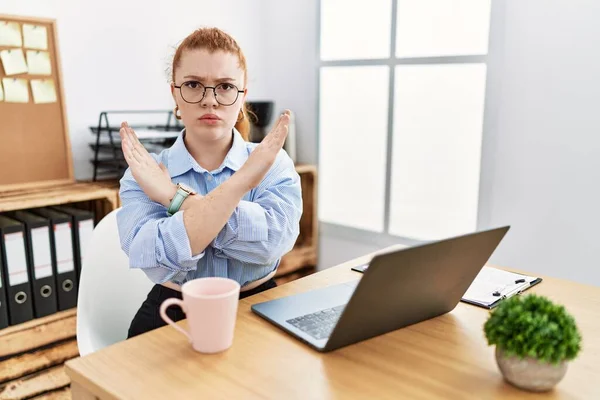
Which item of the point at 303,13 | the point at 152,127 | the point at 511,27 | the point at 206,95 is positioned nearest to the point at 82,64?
the point at 152,127

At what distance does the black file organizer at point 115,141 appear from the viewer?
2102 mm

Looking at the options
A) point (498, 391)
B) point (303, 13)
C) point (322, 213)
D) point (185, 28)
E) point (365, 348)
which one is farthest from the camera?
point (322, 213)

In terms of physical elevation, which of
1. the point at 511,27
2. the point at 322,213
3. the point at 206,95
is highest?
the point at 511,27

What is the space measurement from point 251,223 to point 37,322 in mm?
1222

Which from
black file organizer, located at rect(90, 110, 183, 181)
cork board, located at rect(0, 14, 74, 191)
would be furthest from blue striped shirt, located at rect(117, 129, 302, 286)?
cork board, located at rect(0, 14, 74, 191)

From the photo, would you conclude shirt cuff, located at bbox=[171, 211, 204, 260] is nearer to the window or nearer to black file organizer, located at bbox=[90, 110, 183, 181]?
black file organizer, located at bbox=[90, 110, 183, 181]

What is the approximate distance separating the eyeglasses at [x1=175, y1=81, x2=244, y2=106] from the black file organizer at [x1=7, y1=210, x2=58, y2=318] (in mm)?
984

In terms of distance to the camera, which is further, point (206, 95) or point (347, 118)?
point (347, 118)

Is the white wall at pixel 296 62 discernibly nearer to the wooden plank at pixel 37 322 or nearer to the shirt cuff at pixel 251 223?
the wooden plank at pixel 37 322

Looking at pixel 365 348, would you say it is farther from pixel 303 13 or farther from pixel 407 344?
pixel 303 13

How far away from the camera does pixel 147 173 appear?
1053 mm

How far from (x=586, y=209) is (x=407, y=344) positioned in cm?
140

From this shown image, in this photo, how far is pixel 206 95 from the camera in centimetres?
110

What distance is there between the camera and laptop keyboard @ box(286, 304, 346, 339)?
0.85m
